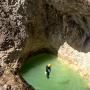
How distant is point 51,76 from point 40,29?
2.49m

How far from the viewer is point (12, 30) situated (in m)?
13.4

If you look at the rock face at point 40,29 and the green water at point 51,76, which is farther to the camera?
the rock face at point 40,29

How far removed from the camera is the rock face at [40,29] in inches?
517

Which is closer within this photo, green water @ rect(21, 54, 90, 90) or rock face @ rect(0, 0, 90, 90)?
green water @ rect(21, 54, 90, 90)

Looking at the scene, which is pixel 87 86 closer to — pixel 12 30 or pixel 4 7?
pixel 12 30

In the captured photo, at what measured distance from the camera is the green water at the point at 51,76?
42.0ft

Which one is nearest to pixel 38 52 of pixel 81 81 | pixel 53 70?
pixel 53 70

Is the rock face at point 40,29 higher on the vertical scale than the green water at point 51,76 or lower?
higher

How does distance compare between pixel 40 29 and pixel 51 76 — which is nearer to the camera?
pixel 51 76

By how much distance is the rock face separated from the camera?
13.1 m

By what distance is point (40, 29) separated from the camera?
14.5 m

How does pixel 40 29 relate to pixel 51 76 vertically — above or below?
above

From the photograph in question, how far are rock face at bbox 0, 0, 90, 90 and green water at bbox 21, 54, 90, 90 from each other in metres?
0.45

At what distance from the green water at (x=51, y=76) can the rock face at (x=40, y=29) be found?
1.49 feet
